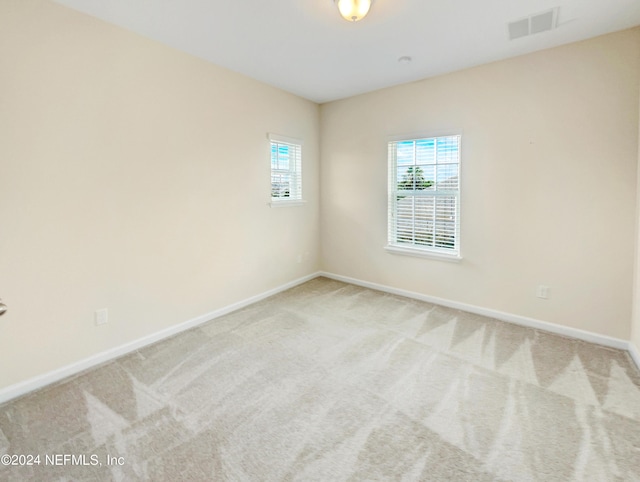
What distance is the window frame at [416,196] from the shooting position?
12.1 ft

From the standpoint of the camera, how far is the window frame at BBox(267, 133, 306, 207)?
4.19m

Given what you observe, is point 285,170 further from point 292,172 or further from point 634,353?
point 634,353

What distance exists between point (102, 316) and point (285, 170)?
2.74 m

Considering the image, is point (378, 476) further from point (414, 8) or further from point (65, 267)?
point (414, 8)

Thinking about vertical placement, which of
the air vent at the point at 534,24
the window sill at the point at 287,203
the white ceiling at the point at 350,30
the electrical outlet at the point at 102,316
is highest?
the white ceiling at the point at 350,30

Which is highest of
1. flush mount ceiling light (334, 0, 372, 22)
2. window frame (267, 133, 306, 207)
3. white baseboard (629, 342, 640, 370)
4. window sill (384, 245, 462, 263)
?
flush mount ceiling light (334, 0, 372, 22)

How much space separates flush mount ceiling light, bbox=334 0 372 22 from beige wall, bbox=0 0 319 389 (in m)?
1.73

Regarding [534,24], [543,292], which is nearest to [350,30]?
[534,24]

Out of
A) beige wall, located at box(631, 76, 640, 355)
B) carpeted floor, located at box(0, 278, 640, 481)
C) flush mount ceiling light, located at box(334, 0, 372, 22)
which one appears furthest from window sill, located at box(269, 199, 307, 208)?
beige wall, located at box(631, 76, 640, 355)

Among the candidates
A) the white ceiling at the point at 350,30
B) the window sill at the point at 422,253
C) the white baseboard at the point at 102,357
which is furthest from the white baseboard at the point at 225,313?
the white ceiling at the point at 350,30

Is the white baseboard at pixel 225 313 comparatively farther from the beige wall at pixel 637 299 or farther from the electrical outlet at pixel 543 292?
the electrical outlet at pixel 543 292

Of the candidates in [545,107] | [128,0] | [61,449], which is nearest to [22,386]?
[61,449]

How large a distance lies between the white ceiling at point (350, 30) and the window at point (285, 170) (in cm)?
96

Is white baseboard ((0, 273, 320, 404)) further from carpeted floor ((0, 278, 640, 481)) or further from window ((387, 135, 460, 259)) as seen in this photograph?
window ((387, 135, 460, 259))
